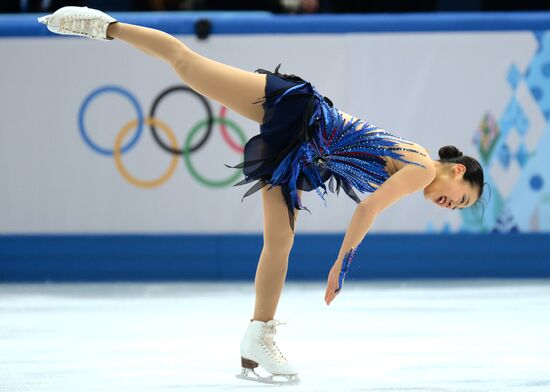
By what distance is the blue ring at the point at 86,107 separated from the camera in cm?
697

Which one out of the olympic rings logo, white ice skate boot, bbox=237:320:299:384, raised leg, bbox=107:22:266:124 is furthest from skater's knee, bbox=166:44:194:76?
the olympic rings logo

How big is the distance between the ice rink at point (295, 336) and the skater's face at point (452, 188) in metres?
0.58

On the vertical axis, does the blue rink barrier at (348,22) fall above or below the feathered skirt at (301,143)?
above

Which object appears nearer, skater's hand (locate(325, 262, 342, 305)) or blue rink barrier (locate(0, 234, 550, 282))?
skater's hand (locate(325, 262, 342, 305))

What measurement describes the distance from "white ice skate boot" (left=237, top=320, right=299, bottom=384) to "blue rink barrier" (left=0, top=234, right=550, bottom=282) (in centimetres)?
322

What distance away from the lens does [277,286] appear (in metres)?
3.67

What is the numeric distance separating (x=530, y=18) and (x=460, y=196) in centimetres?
353

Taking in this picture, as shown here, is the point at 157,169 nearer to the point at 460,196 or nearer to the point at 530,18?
the point at 530,18

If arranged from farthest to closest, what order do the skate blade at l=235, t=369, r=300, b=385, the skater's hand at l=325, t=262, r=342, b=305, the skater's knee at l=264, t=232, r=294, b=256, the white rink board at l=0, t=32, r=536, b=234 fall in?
the white rink board at l=0, t=32, r=536, b=234, the skater's knee at l=264, t=232, r=294, b=256, the skate blade at l=235, t=369, r=300, b=385, the skater's hand at l=325, t=262, r=342, b=305

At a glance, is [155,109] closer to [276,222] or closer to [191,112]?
[191,112]

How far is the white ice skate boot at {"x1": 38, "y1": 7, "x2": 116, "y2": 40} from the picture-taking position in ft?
12.6

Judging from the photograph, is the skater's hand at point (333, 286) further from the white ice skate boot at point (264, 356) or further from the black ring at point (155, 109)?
the black ring at point (155, 109)

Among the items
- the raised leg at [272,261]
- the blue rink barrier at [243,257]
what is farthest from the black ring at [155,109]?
the raised leg at [272,261]

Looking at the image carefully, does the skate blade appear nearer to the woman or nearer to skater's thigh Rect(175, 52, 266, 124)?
the woman
